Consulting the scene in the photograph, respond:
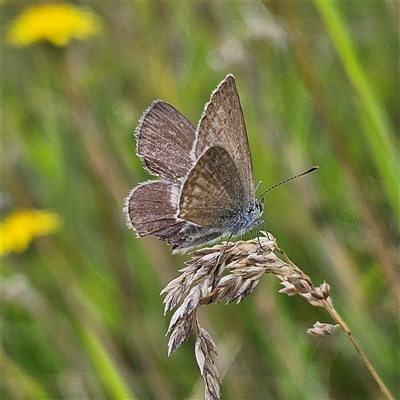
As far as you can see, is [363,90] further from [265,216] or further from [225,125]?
[265,216]

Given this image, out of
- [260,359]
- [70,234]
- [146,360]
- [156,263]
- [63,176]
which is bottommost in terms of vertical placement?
[260,359]

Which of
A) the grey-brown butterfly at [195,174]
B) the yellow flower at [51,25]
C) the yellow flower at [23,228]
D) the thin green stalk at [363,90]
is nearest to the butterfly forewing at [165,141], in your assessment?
the grey-brown butterfly at [195,174]

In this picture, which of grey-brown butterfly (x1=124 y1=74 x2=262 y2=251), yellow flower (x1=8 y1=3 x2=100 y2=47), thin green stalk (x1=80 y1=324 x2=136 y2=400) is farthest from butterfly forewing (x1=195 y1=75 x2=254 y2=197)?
yellow flower (x1=8 y1=3 x2=100 y2=47)

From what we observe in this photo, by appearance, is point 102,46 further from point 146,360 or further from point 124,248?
point 146,360

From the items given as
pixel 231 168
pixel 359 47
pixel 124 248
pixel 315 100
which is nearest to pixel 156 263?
pixel 124 248

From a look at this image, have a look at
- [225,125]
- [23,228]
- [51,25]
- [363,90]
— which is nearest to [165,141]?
[225,125]

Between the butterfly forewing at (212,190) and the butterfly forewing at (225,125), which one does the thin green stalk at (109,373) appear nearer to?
the butterfly forewing at (212,190)

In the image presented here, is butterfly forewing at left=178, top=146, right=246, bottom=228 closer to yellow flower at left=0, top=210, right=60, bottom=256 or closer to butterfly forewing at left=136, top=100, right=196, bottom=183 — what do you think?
butterfly forewing at left=136, top=100, right=196, bottom=183
